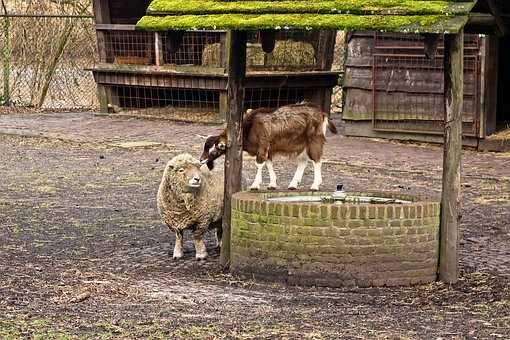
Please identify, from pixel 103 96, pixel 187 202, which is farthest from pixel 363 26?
pixel 103 96

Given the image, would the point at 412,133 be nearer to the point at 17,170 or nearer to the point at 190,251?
the point at 17,170

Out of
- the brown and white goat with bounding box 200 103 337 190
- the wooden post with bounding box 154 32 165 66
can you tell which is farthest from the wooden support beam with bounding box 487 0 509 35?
the wooden post with bounding box 154 32 165 66

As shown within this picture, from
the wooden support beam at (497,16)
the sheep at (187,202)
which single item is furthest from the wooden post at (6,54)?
the wooden support beam at (497,16)

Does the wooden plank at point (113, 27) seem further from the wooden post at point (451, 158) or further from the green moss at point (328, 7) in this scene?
the wooden post at point (451, 158)

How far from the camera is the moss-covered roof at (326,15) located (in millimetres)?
7906

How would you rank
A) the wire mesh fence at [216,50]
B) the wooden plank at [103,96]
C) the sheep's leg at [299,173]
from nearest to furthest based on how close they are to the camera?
1. the sheep's leg at [299,173]
2. the wire mesh fence at [216,50]
3. the wooden plank at [103,96]

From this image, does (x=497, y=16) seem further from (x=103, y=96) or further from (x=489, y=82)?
(x=103, y=96)

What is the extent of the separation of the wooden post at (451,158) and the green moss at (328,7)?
1.42ft

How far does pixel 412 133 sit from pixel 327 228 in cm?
1069

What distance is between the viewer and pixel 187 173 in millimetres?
9258

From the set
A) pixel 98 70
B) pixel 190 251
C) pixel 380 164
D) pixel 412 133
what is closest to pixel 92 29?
pixel 98 70

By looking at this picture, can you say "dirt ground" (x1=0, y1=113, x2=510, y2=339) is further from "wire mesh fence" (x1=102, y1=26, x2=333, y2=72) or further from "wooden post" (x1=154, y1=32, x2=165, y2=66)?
"wooden post" (x1=154, y1=32, x2=165, y2=66)

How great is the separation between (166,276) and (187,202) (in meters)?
0.82

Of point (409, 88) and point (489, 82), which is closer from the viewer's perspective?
point (489, 82)
